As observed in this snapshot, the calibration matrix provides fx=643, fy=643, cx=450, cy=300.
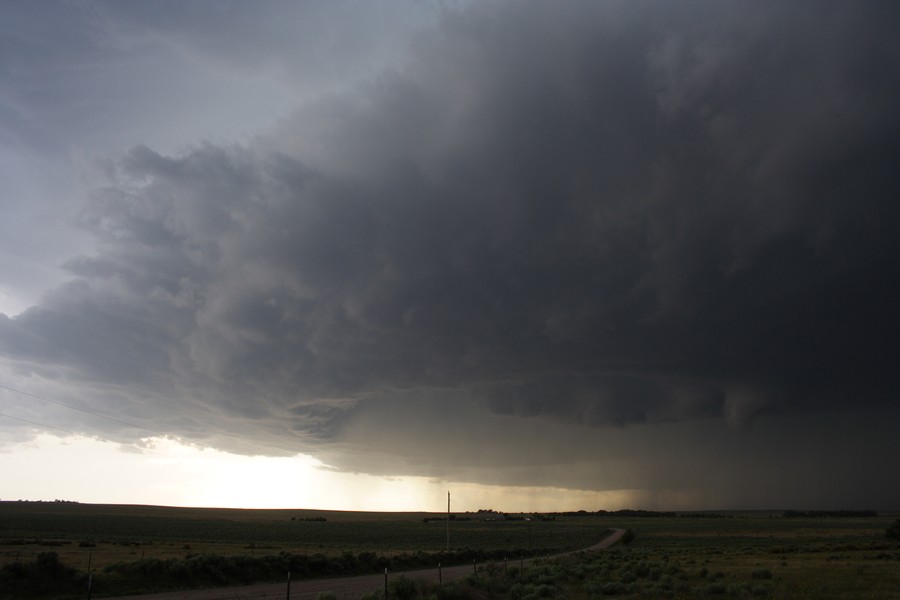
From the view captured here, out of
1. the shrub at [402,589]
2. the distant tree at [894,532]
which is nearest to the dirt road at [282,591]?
the shrub at [402,589]

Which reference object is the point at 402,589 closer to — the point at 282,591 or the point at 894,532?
the point at 282,591

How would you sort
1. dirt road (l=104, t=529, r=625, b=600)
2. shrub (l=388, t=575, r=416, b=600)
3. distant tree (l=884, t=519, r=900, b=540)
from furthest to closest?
1. distant tree (l=884, t=519, r=900, b=540)
2. dirt road (l=104, t=529, r=625, b=600)
3. shrub (l=388, t=575, r=416, b=600)

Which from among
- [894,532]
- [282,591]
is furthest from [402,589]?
[894,532]

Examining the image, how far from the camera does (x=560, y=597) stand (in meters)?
27.3

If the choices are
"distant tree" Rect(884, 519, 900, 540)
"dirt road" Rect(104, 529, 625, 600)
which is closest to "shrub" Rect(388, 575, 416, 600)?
"dirt road" Rect(104, 529, 625, 600)

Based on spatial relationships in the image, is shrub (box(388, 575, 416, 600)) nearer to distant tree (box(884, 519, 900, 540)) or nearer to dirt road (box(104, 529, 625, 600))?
dirt road (box(104, 529, 625, 600))

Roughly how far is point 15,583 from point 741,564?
156 feet

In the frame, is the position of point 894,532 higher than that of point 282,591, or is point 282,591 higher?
point 282,591

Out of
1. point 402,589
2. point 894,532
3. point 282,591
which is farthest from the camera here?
point 894,532

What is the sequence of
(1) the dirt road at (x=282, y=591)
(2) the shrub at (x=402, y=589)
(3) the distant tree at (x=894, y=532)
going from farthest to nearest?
(3) the distant tree at (x=894, y=532) < (1) the dirt road at (x=282, y=591) < (2) the shrub at (x=402, y=589)

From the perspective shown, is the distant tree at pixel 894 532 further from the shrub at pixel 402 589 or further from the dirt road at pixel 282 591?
the shrub at pixel 402 589

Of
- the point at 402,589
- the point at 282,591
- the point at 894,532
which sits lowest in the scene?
the point at 894,532

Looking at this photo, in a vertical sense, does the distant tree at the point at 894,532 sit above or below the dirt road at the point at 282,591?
below

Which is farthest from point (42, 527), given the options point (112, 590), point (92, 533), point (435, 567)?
point (112, 590)
